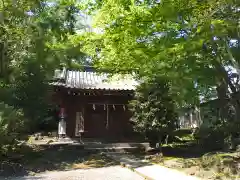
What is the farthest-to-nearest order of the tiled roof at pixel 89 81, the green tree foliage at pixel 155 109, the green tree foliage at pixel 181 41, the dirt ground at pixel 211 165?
1. the tiled roof at pixel 89 81
2. the green tree foliage at pixel 155 109
3. the green tree foliage at pixel 181 41
4. the dirt ground at pixel 211 165

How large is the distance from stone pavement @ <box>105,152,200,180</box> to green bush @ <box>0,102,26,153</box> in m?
4.80

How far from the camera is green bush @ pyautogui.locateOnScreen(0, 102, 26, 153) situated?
32.8ft

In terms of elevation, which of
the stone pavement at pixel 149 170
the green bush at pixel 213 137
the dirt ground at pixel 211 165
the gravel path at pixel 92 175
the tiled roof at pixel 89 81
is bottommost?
the gravel path at pixel 92 175

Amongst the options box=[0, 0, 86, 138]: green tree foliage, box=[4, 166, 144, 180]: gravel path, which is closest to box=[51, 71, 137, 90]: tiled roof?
box=[0, 0, 86, 138]: green tree foliage

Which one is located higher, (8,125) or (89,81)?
(89,81)

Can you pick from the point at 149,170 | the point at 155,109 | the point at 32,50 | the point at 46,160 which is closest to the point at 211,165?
the point at 149,170

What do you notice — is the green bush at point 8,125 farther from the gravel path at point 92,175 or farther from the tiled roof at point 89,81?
the tiled roof at point 89,81

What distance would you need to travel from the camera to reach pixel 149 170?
10.1 metres

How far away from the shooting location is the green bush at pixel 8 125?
999cm

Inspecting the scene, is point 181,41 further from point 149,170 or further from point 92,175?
point 92,175

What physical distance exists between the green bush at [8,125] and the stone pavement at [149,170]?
4800 mm

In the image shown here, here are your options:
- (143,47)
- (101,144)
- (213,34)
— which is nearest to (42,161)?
(101,144)

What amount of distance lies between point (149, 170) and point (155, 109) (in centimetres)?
359

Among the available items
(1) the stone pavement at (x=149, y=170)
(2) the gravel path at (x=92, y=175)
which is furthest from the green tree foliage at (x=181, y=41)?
(2) the gravel path at (x=92, y=175)
